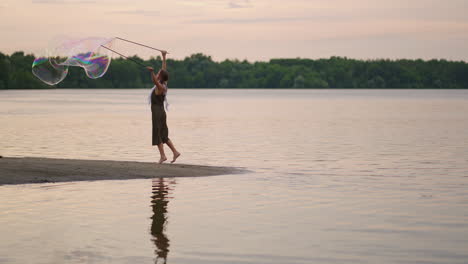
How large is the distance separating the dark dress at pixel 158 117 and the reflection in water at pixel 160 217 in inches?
72.3

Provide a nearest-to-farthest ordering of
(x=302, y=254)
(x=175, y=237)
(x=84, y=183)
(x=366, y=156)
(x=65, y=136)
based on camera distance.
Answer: (x=302, y=254) → (x=175, y=237) → (x=84, y=183) → (x=366, y=156) → (x=65, y=136)

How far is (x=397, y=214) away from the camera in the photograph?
1334 centimetres

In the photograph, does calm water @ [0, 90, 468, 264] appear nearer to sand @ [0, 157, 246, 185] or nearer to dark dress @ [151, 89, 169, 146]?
sand @ [0, 157, 246, 185]

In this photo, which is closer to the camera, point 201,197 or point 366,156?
point 201,197

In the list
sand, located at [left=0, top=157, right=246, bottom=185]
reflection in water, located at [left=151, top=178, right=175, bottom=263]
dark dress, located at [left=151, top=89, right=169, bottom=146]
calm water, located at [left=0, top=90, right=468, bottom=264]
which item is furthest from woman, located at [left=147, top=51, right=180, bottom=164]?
calm water, located at [left=0, top=90, right=468, bottom=264]

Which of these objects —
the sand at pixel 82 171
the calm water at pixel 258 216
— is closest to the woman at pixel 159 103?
the sand at pixel 82 171

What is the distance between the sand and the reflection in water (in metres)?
0.85

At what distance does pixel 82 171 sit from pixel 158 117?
7.54 feet

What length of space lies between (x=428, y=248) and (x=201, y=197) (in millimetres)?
5221

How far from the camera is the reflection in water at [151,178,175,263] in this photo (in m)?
10.2

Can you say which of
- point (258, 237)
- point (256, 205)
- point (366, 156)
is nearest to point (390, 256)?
point (258, 237)

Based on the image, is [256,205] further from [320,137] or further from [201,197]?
[320,137]

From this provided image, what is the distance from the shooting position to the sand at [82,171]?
Result: 16.4 m

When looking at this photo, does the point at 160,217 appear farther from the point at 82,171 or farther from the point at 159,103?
the point at 159,103
